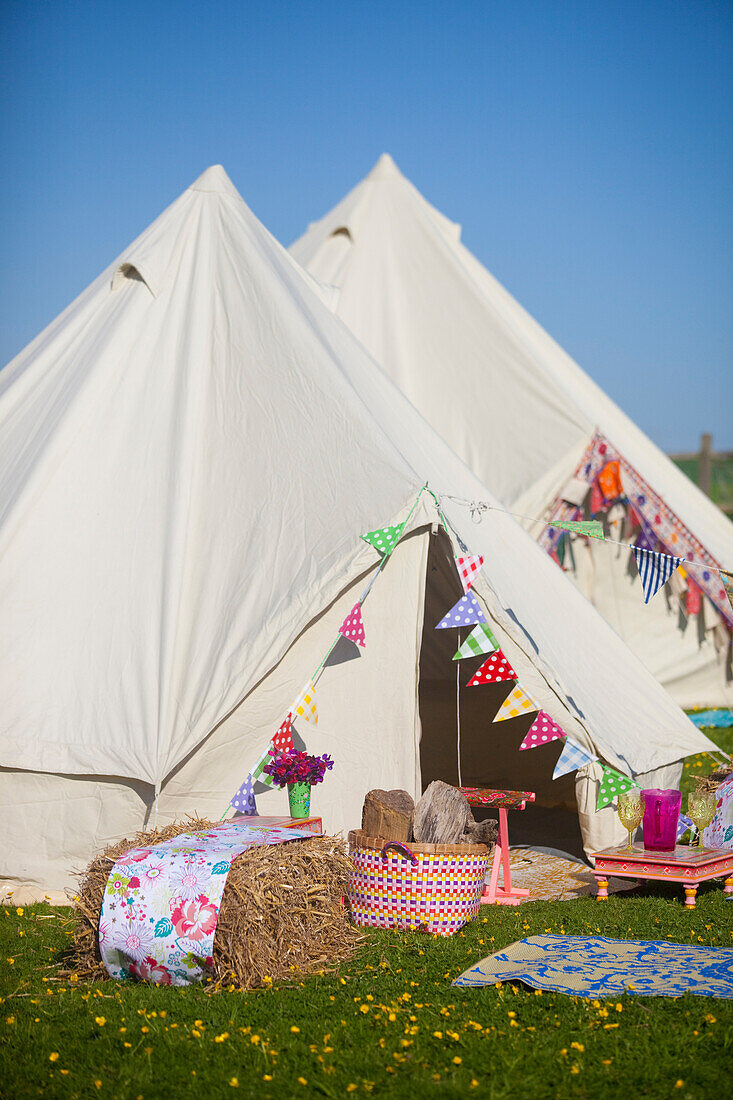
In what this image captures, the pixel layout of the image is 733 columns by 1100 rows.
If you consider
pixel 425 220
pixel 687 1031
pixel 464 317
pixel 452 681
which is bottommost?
pixel 687 1031

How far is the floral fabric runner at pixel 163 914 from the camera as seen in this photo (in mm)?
3703

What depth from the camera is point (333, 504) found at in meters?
5.54

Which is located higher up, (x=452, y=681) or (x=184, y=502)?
(x=184, y=502)

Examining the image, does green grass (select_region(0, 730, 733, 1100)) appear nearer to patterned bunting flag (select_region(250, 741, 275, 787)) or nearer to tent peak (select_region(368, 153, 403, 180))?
patterned bunting flag (select_region(250, 741, 275, 787))

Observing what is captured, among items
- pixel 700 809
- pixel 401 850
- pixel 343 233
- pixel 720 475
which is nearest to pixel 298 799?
pixel 401 850

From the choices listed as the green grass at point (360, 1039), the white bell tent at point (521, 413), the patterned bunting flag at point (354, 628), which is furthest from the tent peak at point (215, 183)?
the green grass at point (360, 1039)

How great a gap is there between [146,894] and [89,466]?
2.75 meters

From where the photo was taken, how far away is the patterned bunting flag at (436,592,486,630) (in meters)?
5.29

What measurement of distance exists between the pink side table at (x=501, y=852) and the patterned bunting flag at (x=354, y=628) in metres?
0.90

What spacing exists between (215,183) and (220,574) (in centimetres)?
303

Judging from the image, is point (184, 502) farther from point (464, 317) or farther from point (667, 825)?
point (464, 317)

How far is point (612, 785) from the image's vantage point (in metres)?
5.37

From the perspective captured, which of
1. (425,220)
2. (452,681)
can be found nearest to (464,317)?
(425,220)

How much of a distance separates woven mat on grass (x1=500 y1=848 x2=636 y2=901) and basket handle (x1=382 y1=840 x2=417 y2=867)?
0.96 metres
